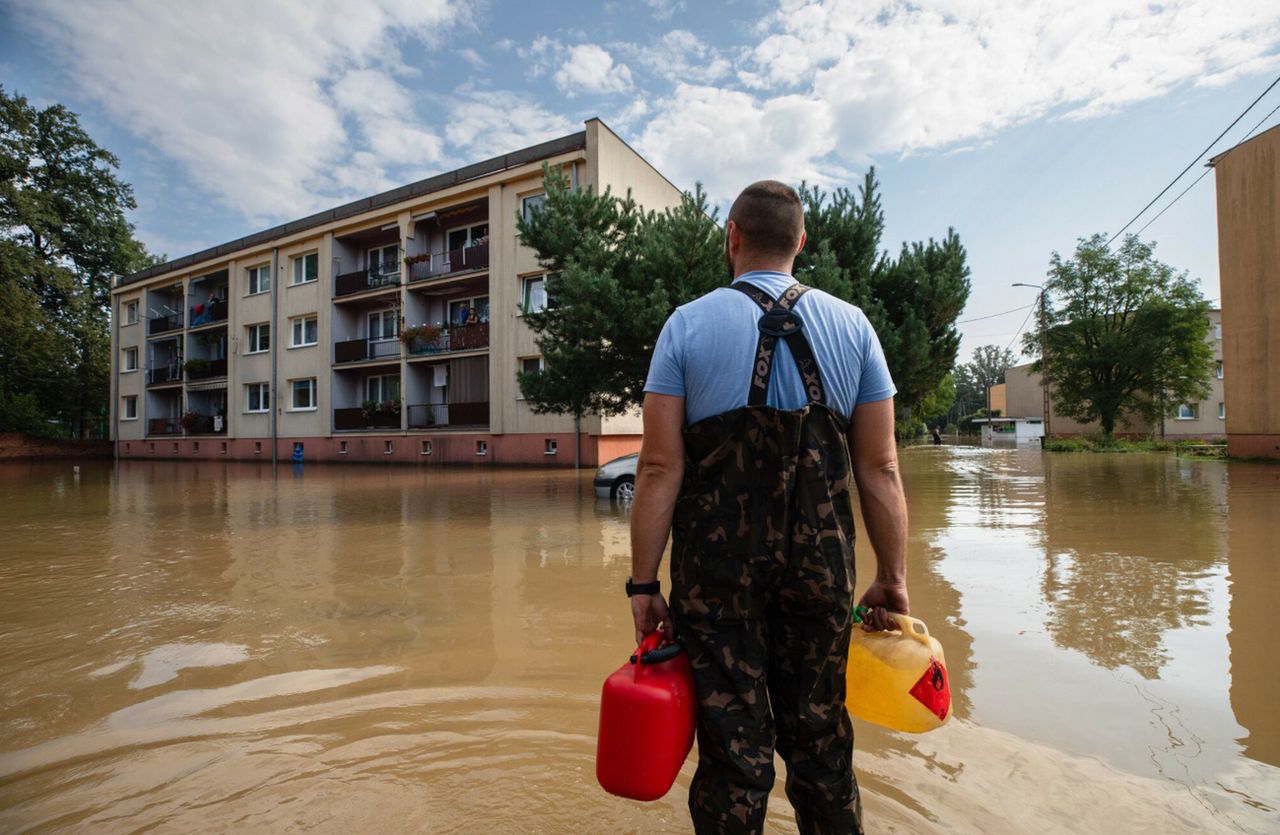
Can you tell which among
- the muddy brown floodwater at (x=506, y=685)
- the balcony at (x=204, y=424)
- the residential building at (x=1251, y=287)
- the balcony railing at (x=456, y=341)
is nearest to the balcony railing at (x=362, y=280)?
the balcony railing at (x=456, y=341)

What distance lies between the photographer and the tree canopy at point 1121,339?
103 feet

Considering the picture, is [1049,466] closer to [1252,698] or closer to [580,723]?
[1252,698]

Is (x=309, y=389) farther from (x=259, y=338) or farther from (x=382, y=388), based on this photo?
(x=259, y=338)

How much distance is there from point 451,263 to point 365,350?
18.2 feet

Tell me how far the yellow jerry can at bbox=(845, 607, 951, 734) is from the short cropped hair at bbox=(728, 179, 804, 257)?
43.2 inches

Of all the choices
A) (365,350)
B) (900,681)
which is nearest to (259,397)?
(365,350)

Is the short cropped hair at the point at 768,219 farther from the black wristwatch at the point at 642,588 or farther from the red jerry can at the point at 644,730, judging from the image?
the red jerry can at the point at 644,730

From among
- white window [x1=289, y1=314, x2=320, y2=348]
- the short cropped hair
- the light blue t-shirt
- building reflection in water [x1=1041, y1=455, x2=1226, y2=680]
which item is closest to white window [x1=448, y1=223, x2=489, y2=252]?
white window [x1=289, y1=314, x2=320, y2=348]

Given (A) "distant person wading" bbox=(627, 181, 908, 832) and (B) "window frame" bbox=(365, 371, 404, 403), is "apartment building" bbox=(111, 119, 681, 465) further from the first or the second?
(A) "distant person wading" bbox=(627, 181, 908, 832)

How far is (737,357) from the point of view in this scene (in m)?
1.64

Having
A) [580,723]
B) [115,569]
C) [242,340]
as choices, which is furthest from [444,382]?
[580,723]

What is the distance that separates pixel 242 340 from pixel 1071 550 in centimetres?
3467

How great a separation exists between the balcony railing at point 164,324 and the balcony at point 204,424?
5.63 m

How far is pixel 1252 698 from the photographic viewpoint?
3.03 meters
